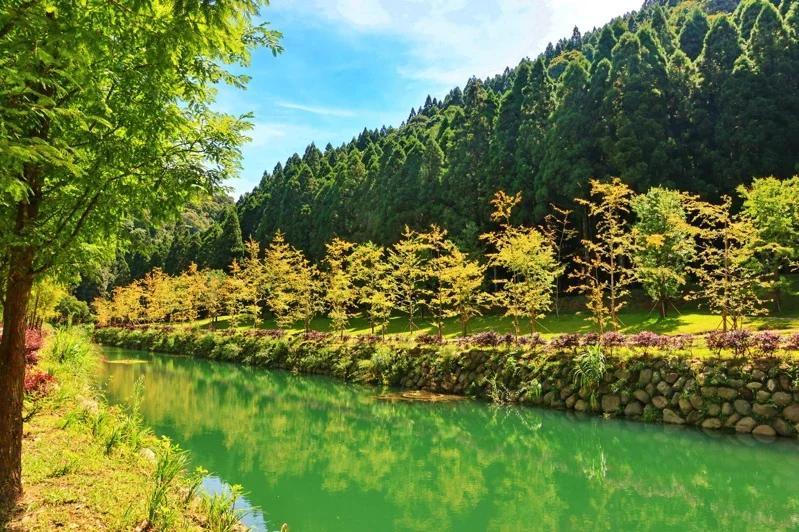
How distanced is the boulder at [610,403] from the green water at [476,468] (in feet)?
2.49

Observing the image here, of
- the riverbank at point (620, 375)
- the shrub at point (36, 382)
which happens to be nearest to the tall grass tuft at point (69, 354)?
the shrub at point (36, 382)

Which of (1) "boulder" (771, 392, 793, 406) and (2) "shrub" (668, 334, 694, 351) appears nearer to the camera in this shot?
(1) "boulder" (771, 392, 793, 406)

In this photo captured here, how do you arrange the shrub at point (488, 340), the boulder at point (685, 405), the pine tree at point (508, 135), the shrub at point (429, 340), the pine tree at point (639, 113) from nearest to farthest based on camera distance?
the boulder at point (685, 405), the shrub at point (488, 340), the shrub at point (429, 340), the pine tree at point (639, 113), the pine tree at point (508, 135)

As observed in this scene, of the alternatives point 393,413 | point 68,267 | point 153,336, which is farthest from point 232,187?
point 153,336

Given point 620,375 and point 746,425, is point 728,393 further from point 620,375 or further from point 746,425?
point 620,375

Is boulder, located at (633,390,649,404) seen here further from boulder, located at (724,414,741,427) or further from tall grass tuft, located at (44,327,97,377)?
tall grass tuft, located at (44,327,97,377)

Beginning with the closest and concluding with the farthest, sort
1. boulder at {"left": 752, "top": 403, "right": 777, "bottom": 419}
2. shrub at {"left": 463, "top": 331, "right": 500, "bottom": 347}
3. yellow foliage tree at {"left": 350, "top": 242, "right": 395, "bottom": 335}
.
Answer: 1. boulder at {"left": 752, "top": 403, "right": 777, "bottom": 419}
2. shrub at {"left": 463, "top": 331, "right": 500, "bottom": 347}
3. yellow foliage tree at {"left": 350, "top": 242, "right": 395, "bottom": 335}

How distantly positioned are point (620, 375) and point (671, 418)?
1775 mm

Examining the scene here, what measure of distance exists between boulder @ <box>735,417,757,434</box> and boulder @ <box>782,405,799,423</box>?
27.1 inches

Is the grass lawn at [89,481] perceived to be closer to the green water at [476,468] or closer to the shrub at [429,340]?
the green water at [476,468]

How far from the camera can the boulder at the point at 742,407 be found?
41.4 feet

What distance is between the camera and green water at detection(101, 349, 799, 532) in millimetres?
8062

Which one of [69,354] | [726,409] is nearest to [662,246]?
[726,409]

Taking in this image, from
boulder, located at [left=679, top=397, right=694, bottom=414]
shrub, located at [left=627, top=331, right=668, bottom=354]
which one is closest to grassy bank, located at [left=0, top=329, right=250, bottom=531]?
boulder, located at [left=679, top=397, right=694, bottom=414]
